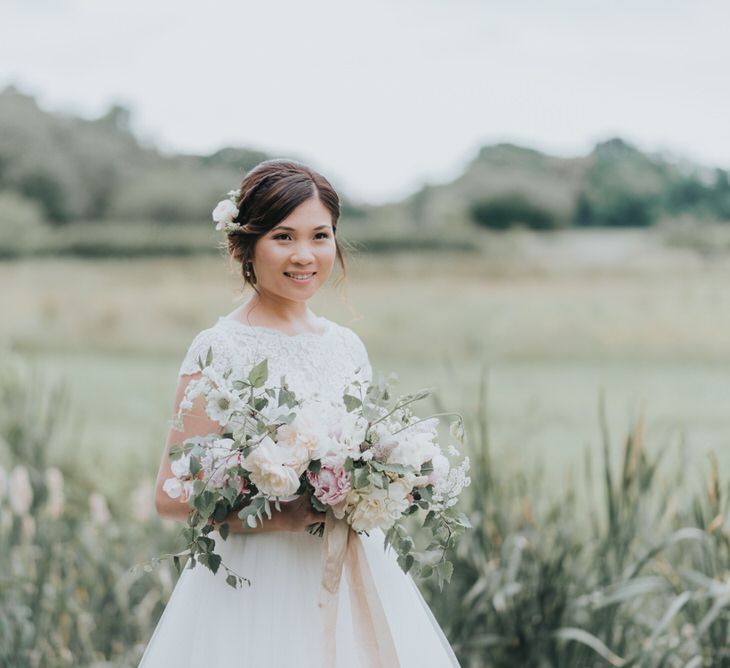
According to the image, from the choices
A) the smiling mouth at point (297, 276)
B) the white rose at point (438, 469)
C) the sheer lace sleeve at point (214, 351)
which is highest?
the smiling mouth at point (297, 276)

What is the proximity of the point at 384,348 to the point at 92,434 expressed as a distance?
105 inches

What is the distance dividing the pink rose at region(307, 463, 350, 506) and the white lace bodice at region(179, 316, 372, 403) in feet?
0.91

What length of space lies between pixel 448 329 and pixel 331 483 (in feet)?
24.4

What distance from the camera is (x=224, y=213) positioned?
2504 millimetres

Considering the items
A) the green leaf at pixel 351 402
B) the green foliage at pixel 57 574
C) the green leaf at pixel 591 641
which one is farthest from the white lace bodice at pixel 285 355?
the green leaf at pixel 591 641

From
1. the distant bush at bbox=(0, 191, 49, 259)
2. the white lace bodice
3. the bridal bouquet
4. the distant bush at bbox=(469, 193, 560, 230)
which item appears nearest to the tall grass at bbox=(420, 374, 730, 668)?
the white lace bodice

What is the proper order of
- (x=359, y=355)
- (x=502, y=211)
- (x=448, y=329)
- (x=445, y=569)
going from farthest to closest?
(x=448, y=329) → (x=502, y=211) → (x=359, y=355) → (x=445, y=569)

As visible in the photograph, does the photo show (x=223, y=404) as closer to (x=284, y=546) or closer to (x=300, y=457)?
(x=300, y=457)

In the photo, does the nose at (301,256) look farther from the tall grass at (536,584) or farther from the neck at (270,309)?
the tall grass at (536,584)

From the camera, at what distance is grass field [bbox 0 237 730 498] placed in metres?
8.32

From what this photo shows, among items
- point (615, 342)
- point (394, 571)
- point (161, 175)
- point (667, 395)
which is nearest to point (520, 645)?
point (394, 571)

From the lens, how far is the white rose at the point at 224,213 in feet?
8.21

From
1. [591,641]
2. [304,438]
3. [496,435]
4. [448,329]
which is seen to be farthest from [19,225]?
[304,438]

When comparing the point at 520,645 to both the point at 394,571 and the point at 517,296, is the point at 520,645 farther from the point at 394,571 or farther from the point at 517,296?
the point at 517,296
